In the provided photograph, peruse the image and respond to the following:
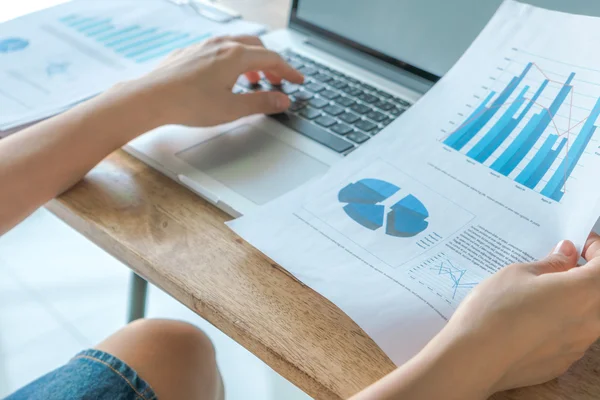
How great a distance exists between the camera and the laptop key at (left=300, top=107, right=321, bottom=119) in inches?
27.8

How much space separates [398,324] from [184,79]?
1.15 ft

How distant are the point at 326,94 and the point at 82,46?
0.32m

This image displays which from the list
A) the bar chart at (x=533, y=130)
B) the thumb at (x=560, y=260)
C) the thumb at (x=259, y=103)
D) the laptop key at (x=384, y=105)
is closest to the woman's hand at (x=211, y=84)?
the thumb at (x=259, y=103)

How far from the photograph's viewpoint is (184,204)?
588mm

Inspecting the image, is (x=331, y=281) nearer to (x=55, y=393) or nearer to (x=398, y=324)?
(x=398, y=324)

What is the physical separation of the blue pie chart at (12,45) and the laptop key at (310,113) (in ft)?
1.22

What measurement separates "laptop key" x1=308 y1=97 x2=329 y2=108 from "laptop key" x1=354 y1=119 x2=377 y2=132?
5 cm

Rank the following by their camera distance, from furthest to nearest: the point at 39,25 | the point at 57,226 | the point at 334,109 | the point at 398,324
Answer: the point at 57,226
the point at 39,25
the point at 334,109
the point at 398,324

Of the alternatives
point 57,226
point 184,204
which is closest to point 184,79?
point 184,204

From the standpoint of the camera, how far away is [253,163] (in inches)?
24.8

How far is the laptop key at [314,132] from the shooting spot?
661mm

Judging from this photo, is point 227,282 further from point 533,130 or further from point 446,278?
point 533,130

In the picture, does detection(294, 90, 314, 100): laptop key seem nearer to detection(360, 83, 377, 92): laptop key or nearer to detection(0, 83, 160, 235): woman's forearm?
detection(360, 83, 377, 92): laptop key

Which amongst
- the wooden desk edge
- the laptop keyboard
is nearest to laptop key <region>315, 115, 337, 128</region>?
the laptop keyboard
